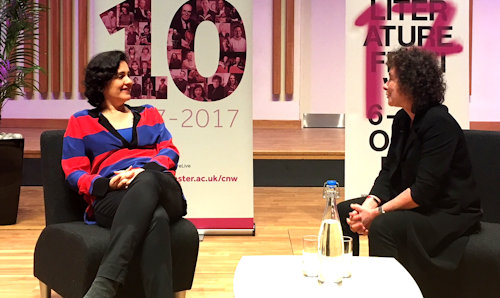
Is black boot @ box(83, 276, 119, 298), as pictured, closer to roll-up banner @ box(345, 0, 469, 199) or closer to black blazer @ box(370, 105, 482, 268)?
black blazer @ box(370, 105, 482, 268)

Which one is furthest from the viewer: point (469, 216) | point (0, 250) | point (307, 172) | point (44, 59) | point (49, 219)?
point (44, 59)

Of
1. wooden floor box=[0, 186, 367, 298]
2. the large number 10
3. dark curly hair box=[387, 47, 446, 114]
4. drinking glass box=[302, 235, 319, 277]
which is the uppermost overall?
the large number 10

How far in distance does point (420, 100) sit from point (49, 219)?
1792mm

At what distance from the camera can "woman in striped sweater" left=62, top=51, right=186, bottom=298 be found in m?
2.86

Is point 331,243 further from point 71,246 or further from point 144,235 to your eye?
point 71,246

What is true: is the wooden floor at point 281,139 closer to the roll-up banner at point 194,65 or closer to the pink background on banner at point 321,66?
the pink background on banner at point 321,66

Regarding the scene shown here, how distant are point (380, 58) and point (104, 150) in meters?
2.15

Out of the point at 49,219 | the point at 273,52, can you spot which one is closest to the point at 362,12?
the point at 49,219

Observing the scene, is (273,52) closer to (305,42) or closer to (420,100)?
(305,42)

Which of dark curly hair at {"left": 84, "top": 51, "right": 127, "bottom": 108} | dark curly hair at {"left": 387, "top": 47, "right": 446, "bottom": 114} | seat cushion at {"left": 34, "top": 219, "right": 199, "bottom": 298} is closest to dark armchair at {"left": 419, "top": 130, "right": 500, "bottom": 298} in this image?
dark curly hair at {"left": 387, "top": 47, "right": 446, "bottom": 114}

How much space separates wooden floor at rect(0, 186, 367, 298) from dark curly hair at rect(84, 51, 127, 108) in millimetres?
1055

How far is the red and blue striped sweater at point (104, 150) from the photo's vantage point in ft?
10.6

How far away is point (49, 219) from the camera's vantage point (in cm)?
333

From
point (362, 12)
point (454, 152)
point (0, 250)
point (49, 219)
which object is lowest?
point (0, 250)
